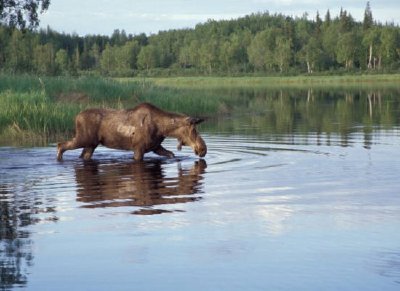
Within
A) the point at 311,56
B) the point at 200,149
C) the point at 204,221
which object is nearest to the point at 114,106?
the point at 200,149

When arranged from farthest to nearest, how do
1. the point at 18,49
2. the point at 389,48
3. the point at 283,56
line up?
the point at 283,56 → the point at 389,48 → the point at 18,49

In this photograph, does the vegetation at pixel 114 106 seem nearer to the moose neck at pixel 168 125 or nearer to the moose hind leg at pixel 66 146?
the moose hind leg at pixel 66 146

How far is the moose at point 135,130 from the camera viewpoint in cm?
2061

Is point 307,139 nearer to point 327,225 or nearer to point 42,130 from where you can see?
point 42,130

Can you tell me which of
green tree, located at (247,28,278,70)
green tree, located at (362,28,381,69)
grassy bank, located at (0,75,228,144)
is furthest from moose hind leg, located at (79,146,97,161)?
green tree, located at (247,28,278,70)

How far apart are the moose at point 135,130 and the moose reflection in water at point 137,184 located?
19.0 inches

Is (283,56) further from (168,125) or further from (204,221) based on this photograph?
(204,221)

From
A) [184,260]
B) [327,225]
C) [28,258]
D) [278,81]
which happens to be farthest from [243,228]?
[278,81]

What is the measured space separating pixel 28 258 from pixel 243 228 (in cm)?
301

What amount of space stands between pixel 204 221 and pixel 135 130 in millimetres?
8878

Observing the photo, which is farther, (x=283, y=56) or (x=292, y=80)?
(x=283, y=56)

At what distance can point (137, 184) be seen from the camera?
53.7 feet

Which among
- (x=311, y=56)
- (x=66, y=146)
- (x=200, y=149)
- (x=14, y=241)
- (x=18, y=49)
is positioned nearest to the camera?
(x=14, y=241)

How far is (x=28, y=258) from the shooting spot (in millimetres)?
9688
